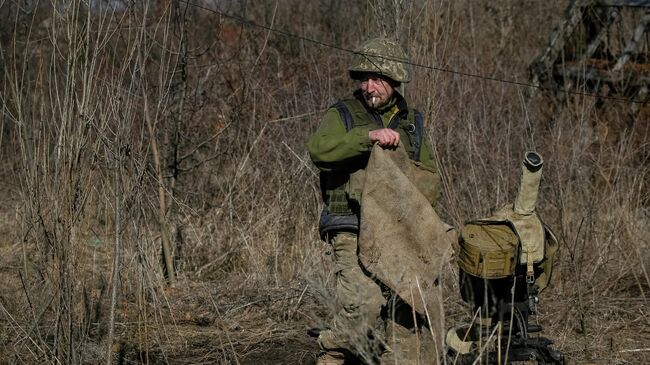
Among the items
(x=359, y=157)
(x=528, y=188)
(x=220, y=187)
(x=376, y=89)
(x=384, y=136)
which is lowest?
(x=220, y=187)

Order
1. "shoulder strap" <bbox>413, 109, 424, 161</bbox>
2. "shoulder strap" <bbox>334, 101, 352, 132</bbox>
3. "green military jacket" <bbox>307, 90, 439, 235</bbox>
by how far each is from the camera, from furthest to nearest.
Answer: "shoulder strap" <bbox>413, 109, 424, 161</bbox> → "shoulder strap" <bbox>334, 101, 352, 132</bbox> → "green military jacket" <bbox>307, 90, 439, 235</bbox>

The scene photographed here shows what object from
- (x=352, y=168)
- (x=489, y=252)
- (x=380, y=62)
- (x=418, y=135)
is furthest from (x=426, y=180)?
(x=380, y=62)

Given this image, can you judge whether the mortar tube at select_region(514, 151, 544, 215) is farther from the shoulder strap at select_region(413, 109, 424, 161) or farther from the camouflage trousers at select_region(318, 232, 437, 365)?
the camouflage trousers at select_region(318, 232, 437, 365)

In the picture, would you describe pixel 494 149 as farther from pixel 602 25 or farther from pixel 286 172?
pixel 602 25

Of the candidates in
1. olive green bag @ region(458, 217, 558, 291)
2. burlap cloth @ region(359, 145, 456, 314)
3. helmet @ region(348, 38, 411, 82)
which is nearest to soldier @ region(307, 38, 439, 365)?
helmet @ region(348, 38, 411, 82)

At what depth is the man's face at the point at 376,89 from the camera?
15.0ft

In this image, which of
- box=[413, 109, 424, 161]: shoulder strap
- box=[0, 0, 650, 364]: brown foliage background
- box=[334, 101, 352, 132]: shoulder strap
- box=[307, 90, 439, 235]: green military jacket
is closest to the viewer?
box=[0, 0, 650, 364]: brown foliage background

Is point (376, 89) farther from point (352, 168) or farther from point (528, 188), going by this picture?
point (528, 188)

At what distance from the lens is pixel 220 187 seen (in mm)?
7801

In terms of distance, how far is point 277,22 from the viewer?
37.0ft

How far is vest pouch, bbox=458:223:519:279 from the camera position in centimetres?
438

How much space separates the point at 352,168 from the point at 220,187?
3405 mm

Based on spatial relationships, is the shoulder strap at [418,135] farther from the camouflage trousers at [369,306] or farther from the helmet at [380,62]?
the camouflage trousers at [369,306]

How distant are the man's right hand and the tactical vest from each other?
0.20 meters
